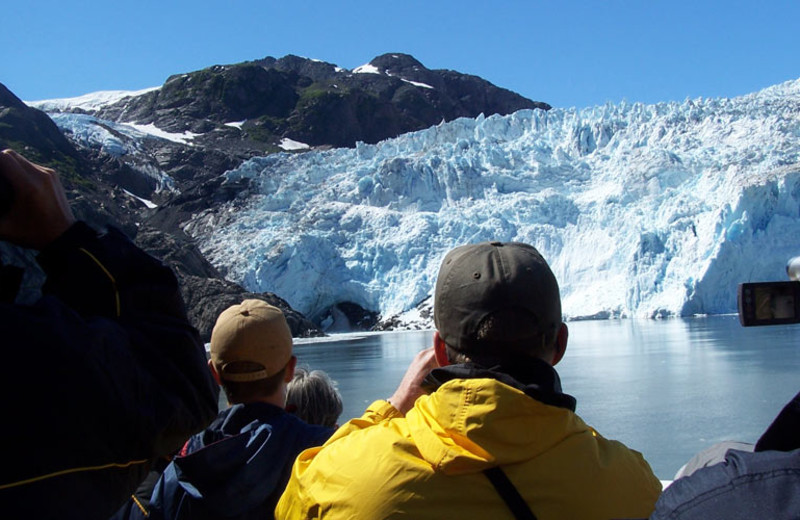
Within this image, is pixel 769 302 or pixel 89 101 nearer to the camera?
pixel 769 302

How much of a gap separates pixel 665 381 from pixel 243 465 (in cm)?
912

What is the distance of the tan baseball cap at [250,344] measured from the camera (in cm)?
140

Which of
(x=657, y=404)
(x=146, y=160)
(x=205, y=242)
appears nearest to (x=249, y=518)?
(x=657, y=404)

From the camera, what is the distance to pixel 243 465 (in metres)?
1.29

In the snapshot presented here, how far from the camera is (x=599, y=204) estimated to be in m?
25.5

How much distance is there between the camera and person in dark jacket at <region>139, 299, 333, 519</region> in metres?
1.27

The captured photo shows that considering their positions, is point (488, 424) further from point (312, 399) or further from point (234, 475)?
point (312, 399)

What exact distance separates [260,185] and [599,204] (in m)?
14.3

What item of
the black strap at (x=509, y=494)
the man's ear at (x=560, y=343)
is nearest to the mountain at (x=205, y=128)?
the man's ear at (x=560, y=343)

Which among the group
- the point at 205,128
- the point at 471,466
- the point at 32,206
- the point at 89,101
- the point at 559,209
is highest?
the point at 89,101

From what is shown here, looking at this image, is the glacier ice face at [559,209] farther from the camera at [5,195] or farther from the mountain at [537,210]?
the camera at [5,195]

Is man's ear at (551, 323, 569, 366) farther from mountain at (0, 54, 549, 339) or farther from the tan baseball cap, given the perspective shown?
mountain at (0, 54, 549, 339)

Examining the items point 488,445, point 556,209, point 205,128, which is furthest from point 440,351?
point 205,128

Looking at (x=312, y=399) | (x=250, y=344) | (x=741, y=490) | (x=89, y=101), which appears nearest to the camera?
(x=741, y=490)
